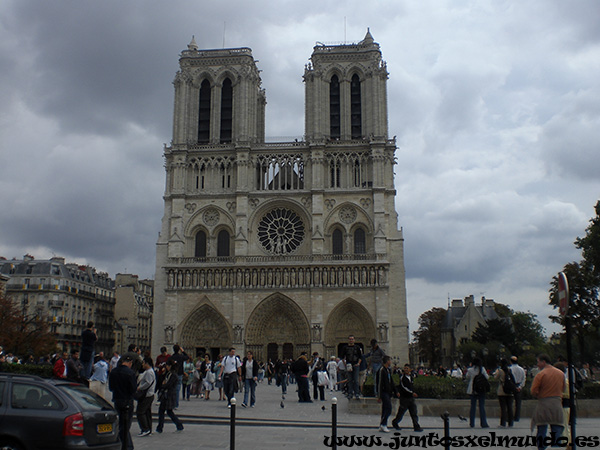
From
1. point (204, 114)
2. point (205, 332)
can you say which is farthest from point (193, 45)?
point (205, 332)

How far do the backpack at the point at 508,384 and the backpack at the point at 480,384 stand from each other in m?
0.37

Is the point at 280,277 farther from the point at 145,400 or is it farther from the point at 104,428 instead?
the point at 104,428

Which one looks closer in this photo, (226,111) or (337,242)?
(337,242)

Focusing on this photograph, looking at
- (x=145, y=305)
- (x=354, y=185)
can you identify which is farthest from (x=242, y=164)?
(x=145, y=305)

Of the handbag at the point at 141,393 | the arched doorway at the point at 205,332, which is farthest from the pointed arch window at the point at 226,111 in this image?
the handbag at the point at 141,393

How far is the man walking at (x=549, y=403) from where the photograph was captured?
29.3 feet

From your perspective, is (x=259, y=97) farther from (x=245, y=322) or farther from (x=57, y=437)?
(x=57, y=437)

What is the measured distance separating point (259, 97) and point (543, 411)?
1767 inches

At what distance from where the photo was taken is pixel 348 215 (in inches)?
1705

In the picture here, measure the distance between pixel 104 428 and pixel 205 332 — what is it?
34765 mm

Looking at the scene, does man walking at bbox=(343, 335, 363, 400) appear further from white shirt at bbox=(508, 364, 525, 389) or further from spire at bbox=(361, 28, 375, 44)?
spire at bbox=(361, 28, 375, 44)

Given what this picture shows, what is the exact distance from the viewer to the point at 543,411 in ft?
29.7

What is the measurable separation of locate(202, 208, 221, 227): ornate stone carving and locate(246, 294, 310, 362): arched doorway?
7.05 m

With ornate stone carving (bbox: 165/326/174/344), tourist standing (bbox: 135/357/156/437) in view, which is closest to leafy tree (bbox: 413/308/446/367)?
ornate stone carving (bbox: 165/326/174/344)
